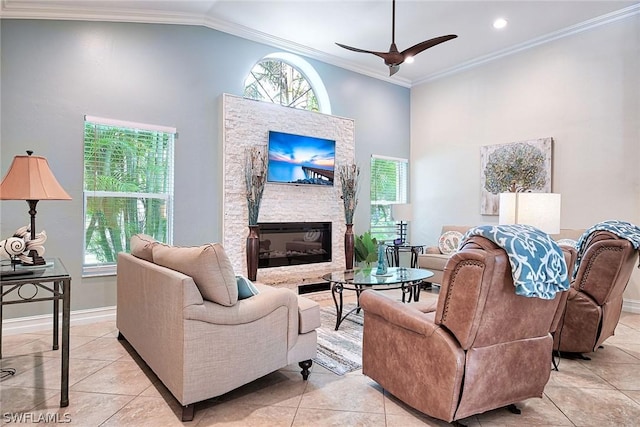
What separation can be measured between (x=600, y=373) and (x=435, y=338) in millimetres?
1746

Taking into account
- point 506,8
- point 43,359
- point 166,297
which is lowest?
point 43,359

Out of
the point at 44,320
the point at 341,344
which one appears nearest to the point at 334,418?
the point at 341,344

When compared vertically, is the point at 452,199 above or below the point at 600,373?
above

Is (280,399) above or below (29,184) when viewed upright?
below

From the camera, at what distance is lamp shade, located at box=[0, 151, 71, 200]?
98.7 inches

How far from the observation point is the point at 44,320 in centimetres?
370

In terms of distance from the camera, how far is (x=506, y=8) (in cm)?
439

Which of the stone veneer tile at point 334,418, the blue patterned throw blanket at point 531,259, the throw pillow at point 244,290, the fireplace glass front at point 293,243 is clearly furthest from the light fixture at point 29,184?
the blue patterned throw blanket at point 531,259

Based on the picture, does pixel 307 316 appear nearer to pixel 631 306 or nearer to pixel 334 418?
pixel 334 418

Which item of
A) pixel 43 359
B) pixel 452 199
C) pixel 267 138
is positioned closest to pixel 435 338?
pixel 43 359


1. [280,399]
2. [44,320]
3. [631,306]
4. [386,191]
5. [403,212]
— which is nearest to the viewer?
[280,399]

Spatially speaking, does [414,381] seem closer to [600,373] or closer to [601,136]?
[600,373]

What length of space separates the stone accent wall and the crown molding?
1.96 m

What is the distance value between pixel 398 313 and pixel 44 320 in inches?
140
